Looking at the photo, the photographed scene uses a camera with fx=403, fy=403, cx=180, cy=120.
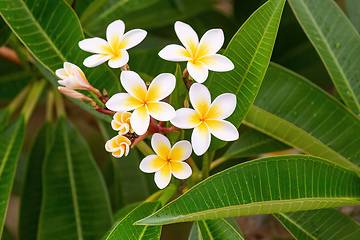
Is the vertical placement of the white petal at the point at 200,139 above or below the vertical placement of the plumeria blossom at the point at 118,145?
below

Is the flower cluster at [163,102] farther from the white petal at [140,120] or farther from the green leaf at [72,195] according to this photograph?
the green leaf at [72,195]

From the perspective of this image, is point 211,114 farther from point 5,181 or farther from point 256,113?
point 5,181

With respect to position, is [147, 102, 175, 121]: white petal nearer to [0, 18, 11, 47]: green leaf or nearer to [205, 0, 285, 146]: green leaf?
[205, 0, 285, 146]: green leaf

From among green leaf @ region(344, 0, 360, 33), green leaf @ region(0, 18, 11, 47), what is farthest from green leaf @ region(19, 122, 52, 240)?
green leaf @ region(344, 0, 360, 33)

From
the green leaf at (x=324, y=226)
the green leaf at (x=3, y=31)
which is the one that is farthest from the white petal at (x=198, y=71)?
the green leaf at (x=3, y=31)

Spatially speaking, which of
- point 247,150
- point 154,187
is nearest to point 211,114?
point 247,150

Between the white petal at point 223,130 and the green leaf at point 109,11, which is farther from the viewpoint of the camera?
the green leaf at point 109,11

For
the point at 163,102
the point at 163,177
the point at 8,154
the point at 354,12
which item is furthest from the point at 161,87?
the point at 354,12
